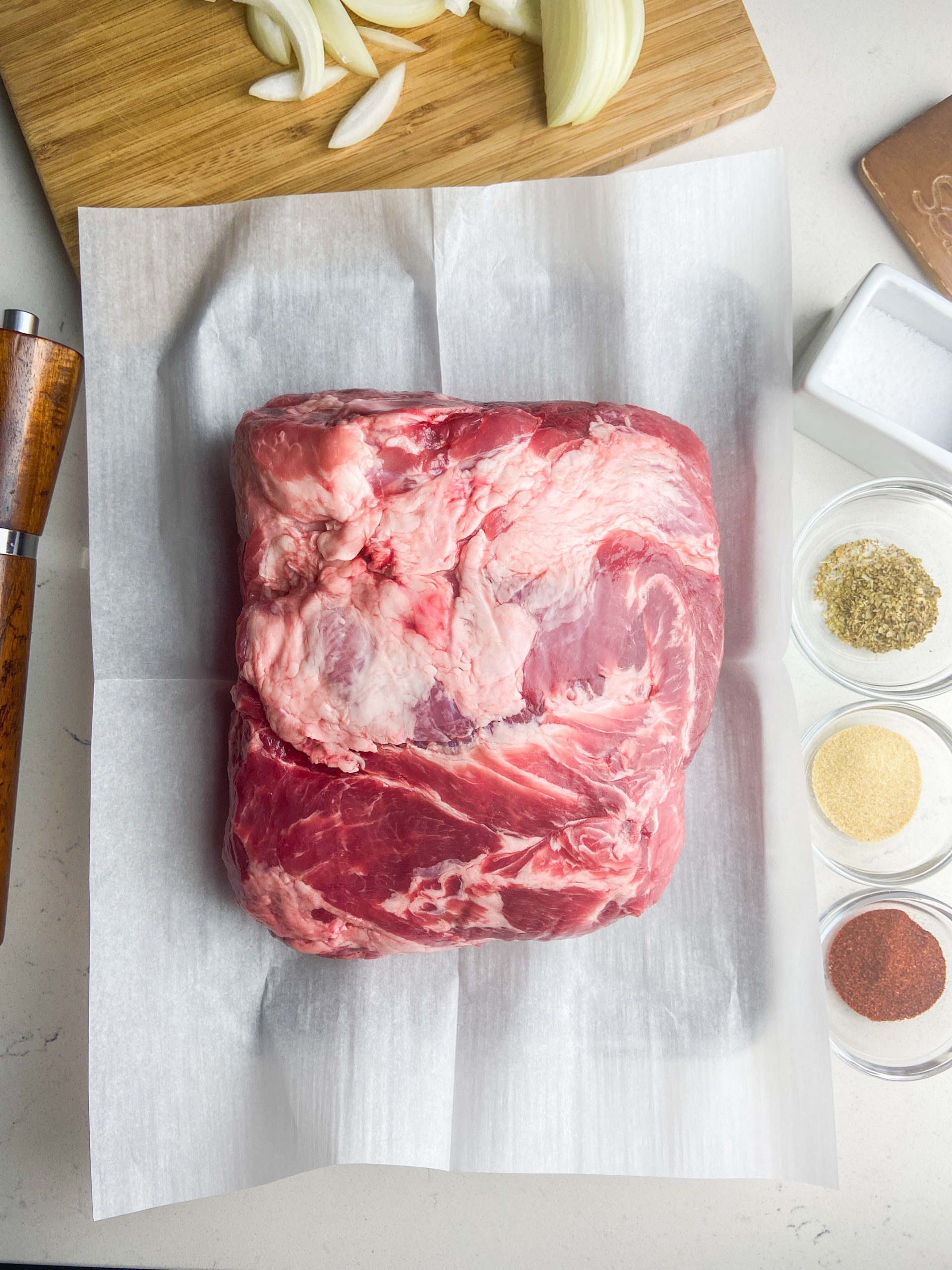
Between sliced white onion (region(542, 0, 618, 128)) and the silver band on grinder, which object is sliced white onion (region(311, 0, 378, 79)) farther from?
the silver band on grinder

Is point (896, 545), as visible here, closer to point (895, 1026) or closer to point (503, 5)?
point (895, 1026)

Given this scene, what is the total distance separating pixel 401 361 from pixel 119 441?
76 cm

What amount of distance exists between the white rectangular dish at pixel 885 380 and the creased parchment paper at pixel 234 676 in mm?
126

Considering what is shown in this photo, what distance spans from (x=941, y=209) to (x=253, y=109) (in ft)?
6.15

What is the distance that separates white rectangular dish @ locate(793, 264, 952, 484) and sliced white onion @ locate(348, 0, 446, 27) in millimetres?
1301

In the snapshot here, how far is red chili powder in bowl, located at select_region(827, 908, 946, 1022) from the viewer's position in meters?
2.40

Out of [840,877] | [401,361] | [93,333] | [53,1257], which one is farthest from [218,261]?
[53,1257]

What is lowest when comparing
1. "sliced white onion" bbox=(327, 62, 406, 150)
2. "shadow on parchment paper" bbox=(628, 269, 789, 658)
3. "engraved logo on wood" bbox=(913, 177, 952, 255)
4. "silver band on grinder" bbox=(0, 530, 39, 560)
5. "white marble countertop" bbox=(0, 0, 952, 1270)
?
"white marble countertop" bbox=(0, 0, 952, 1270)

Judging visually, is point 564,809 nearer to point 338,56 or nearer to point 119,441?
point 119,441

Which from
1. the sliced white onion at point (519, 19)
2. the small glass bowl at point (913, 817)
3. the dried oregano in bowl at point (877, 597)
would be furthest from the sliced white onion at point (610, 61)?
the small glass bowl at point (913, 817)

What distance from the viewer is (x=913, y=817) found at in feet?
8.23

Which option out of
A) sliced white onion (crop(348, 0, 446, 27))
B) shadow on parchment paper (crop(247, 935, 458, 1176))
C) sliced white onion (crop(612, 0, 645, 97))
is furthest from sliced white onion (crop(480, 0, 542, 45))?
shadow on parchment paper (crop(247, 935, 458, 1176))

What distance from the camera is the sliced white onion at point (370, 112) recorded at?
7.70ft

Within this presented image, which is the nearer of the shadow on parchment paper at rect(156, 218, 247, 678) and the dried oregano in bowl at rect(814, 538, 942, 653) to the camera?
the shadow on parchment paper at rect(156, 218, 247, 678)
